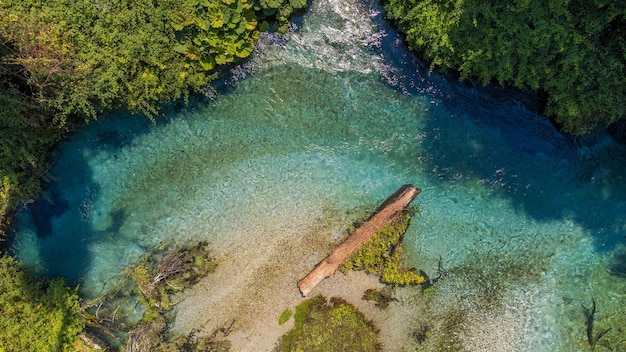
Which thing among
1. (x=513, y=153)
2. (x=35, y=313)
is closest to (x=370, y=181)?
(x=513, y=153)

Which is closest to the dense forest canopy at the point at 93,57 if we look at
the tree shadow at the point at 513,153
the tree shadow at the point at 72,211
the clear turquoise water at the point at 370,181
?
the tree shadow at the point at 72,211

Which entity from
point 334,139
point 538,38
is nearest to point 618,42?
point 538,38

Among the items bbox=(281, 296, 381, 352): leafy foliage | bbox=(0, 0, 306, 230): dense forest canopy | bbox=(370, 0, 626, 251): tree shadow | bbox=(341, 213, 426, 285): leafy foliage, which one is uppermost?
bbox=(0, 0, 306, 230): dense forest canopy

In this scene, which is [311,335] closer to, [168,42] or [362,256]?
[362,256]

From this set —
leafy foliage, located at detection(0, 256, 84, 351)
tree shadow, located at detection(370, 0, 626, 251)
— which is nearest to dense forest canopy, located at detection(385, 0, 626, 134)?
tree shadow, located at detection(370, 0, 626, 251)

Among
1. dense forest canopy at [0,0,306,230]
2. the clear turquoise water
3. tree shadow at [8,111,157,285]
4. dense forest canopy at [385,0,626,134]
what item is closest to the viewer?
dense forest canopy at [0,0,306,230]

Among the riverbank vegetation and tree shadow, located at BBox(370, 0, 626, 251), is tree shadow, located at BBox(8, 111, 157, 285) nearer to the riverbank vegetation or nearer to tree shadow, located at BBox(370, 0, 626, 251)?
the riverbank vegetation
